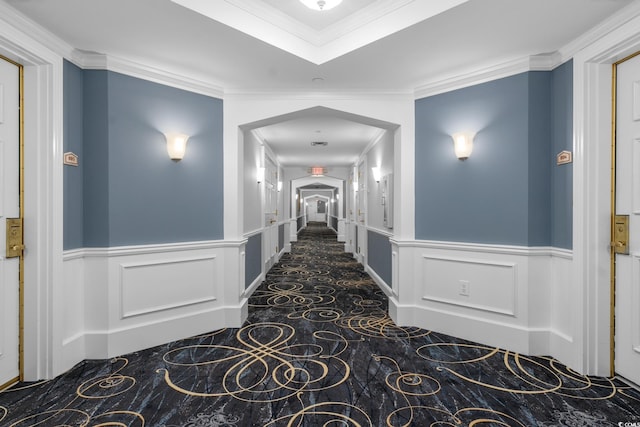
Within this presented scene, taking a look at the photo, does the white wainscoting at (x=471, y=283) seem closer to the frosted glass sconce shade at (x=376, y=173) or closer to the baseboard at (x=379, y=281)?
the baseboard at (x=379, y=281)

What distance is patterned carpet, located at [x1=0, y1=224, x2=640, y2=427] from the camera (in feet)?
7.26

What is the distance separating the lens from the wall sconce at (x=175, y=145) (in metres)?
3.44

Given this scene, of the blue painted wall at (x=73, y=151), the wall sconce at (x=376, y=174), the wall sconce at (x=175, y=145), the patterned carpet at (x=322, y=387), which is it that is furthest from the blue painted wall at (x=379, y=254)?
the blue painted wall at (x=73, y=151)

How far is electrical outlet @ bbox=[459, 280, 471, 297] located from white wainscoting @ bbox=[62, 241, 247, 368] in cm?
246

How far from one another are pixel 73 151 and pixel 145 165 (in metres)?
0.58

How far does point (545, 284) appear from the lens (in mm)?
3197

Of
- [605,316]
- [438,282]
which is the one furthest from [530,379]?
[438,282]

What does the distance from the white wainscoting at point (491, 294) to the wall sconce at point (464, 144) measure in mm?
948

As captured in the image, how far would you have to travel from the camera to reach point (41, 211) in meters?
2.69

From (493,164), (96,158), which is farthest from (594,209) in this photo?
(96,158)

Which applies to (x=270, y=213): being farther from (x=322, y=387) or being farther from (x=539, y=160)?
(x=539, y=160)

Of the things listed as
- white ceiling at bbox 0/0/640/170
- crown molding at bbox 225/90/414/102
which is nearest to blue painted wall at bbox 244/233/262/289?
crown molding at bbox 225/90/414/102

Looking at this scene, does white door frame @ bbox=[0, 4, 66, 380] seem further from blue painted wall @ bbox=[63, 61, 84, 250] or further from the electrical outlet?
the electrical outlet

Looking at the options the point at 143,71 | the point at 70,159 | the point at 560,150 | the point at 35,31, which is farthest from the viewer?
the point at 143,71
